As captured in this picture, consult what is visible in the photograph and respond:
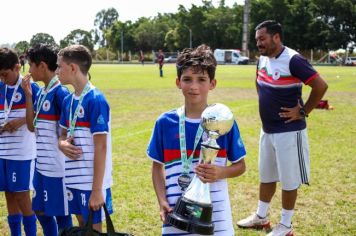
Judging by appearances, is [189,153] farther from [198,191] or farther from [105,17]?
[105,17]

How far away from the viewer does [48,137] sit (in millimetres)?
3771

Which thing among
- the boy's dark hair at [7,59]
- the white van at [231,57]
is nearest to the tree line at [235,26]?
the white van at [231,57]

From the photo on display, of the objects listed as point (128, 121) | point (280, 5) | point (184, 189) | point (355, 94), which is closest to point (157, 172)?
point (184, 189)

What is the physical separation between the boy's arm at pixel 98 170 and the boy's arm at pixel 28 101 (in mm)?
963

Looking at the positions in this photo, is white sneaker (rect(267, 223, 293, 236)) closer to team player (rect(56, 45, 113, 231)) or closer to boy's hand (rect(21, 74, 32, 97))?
team player (rect(56, 45, 113, 231))

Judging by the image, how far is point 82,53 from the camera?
11.0ft

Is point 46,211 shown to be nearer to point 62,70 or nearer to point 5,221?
point 62,70

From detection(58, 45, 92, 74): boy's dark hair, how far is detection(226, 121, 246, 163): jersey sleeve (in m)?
1.23

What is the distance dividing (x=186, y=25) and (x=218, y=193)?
86359 millimetres

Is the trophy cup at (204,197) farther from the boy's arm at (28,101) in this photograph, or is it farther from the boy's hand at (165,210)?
the boy's arm at (28,101)

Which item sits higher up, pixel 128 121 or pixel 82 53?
pixel 82 53

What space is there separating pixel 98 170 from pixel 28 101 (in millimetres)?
1106

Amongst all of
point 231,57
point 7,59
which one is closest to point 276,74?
point 7,59

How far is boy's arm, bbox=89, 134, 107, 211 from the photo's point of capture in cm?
319
